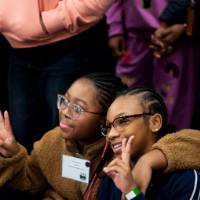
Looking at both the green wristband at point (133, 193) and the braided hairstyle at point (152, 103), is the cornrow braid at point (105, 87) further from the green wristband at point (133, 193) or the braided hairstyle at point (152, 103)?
the green wristband at point (133, 193)

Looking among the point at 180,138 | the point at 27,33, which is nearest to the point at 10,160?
the point at 27,33

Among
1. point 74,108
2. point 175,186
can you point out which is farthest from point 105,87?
point 175,186

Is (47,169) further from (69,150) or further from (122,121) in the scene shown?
(122,121)

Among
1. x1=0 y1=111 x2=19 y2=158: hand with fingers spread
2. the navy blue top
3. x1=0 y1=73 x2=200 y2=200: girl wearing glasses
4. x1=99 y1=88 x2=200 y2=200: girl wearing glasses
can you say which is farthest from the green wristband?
x1=0 y1=111 x2=19 y2=158: hand with fingers spread

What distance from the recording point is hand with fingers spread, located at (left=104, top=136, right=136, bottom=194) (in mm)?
1916

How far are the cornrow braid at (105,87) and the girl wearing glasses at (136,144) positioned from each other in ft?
0.50

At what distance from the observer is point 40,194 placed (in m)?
2.57

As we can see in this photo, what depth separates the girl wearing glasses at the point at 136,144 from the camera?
1.95 meters

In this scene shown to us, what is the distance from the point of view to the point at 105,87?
2.39 meters

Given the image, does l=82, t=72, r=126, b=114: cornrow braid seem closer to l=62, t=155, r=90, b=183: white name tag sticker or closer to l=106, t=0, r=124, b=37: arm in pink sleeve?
l=62, t=155, r=90, b=183: white name tag sticker

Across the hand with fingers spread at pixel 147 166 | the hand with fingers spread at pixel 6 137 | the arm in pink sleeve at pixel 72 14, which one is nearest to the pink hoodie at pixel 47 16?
the arm in pink sleeve at pixel 72 14

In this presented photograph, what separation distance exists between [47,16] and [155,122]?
26.7 inches

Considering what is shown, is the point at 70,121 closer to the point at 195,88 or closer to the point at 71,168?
the point at 71,168

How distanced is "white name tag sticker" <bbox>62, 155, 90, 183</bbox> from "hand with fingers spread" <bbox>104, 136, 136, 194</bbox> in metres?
0.41
